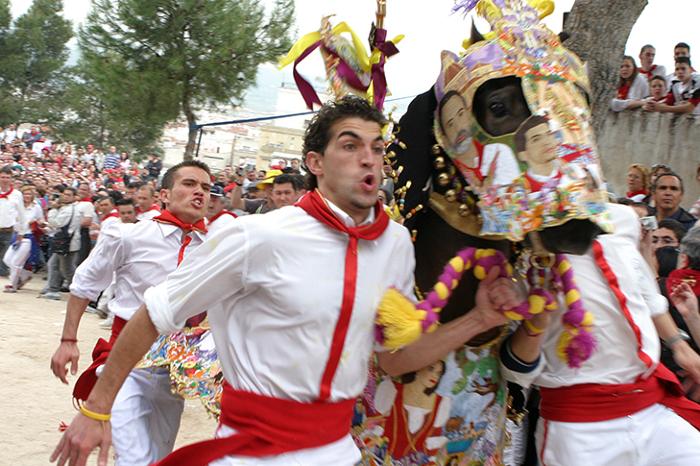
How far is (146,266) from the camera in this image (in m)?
4.79

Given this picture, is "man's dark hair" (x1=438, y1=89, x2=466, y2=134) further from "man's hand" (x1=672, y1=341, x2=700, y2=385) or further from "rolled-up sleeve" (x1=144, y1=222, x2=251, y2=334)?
"man's hand" (x1=672, y1=341, x2=700, y2=385)

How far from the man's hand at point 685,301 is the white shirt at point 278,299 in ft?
6.57

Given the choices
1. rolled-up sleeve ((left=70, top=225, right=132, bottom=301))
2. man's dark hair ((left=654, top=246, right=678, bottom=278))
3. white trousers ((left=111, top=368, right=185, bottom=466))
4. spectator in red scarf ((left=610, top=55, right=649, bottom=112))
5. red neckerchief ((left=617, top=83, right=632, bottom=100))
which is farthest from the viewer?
red neckerchief ((left=617, top=83, right=632, bottom=100))

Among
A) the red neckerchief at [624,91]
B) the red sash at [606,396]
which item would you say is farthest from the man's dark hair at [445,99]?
the red neckerchief at [624,91]

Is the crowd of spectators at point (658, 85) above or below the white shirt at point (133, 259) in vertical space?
above

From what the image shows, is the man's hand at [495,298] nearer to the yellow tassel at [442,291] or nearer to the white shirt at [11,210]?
the yellow tassel at [442,291]

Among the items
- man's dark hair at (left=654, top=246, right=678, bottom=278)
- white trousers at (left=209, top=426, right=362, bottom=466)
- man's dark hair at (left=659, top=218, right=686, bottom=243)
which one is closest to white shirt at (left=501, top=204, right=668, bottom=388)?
white trousers at (left=209, top=426, right=362, bottom=466)

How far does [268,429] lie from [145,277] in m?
2.46

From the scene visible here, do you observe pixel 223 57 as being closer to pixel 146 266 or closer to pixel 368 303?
pixel 146 266

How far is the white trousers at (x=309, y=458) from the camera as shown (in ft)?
8.23

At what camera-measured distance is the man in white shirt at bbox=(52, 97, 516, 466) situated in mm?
2529

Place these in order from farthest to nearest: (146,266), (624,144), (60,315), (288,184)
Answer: (60,315)
(624,144)
(288,184)
(146,266)

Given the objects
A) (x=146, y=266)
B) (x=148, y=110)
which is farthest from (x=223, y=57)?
(x=146, y=266)

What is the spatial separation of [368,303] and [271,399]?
43 centimetres
